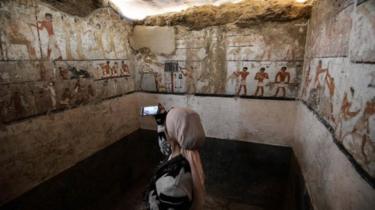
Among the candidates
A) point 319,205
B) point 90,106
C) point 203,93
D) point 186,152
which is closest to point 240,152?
point 203,93

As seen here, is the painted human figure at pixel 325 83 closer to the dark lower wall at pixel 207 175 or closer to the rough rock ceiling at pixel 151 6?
the dark lower wall at pixel 207 175

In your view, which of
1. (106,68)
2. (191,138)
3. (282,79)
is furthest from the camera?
(106,68)

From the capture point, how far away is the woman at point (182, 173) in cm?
102

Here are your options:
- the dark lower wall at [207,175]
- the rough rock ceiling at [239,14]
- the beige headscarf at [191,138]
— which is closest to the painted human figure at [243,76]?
the rough rock ceiling at [239,14]

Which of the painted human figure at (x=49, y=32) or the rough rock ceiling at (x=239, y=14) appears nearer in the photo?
the painted human figure at (x=49, y=32)

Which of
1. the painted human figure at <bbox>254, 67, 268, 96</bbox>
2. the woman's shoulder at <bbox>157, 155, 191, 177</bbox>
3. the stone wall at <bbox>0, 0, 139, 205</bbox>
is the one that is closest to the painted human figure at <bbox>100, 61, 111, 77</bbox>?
the stone wall at <bbox>0, 0, 139, 205</bbox>

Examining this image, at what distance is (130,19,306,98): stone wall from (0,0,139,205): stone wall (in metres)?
0.67

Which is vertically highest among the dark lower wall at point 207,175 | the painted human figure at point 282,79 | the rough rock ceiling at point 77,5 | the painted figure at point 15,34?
the rough rock ceiling at point 77,5

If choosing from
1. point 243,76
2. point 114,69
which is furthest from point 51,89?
point 243,76

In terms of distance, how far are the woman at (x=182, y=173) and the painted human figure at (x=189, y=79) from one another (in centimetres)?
167

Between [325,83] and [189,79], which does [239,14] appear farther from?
[325,83]

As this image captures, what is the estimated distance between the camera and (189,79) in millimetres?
2803

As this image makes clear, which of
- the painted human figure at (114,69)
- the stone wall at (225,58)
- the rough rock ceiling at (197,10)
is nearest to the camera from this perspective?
the rough rock ceiling at (197,10)

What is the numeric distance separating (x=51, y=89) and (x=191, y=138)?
1661 mm
